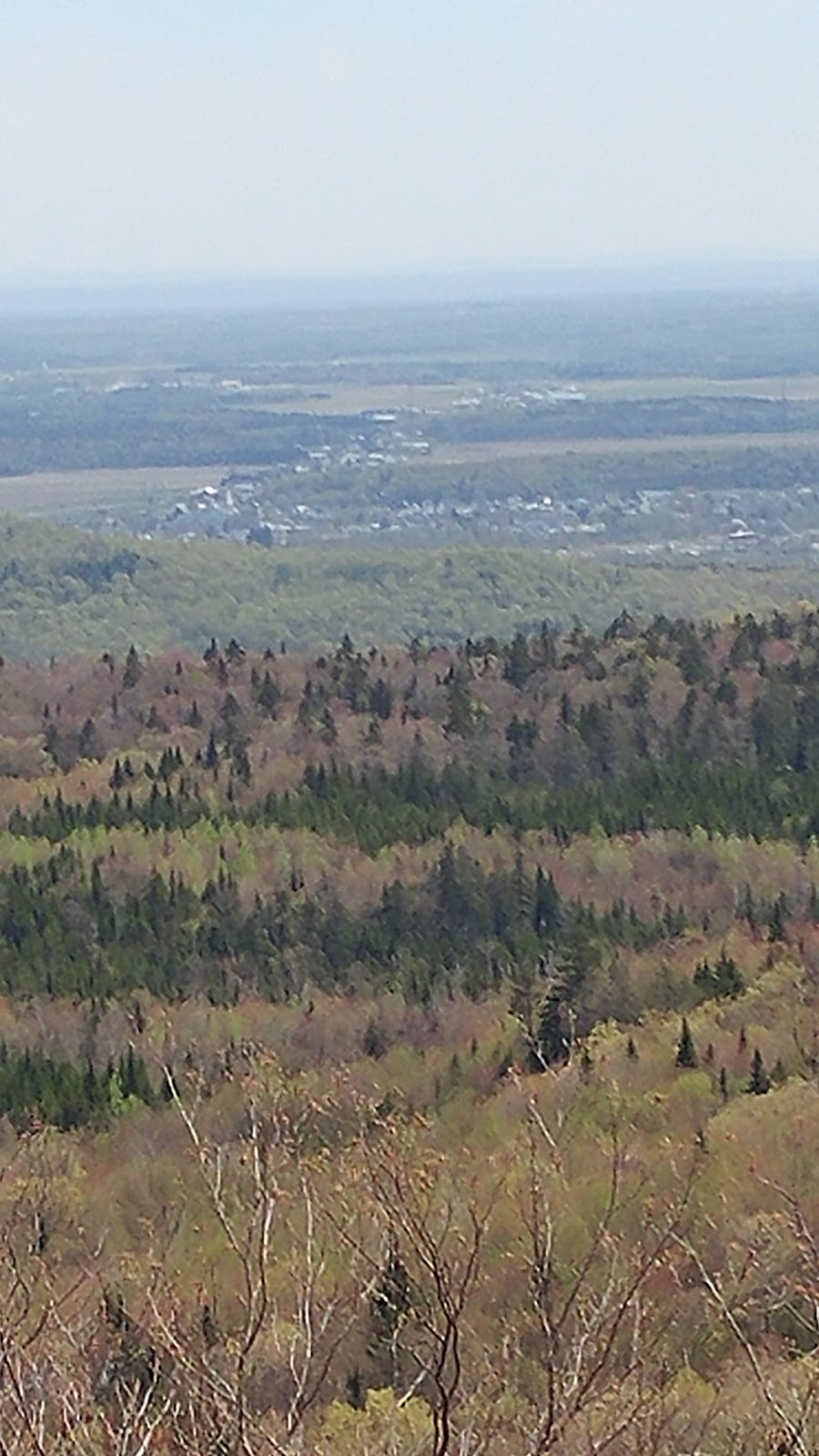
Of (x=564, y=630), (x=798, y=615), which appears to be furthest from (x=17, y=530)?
(x=798, y=615)

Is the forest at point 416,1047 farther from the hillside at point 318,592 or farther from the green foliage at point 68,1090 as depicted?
the hillside at point 318,592

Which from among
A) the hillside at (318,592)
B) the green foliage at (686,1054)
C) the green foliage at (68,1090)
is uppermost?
the green foliage at (686,1054)

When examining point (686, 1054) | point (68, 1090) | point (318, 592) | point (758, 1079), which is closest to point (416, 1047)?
point (68, 1090)

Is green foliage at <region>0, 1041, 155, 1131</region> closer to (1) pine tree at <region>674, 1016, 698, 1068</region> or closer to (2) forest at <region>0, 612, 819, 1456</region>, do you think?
(2) forest at <region>0, 612, 819, 1456</region>

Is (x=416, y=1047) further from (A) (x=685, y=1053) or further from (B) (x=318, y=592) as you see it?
(B) (x=318, y=592)

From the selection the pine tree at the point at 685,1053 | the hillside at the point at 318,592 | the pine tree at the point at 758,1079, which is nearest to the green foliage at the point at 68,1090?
the pine tree at the point at 685,1053

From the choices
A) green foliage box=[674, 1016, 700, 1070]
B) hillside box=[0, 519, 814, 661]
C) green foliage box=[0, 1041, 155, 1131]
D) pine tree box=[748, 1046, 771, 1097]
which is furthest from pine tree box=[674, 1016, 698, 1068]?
hillside box=[0, 519, 814, 661]

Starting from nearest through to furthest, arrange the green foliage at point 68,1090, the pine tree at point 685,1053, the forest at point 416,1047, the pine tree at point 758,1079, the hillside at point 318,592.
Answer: the forest at point 416,1047
the pine tree at point 758,1079
the pine tree at point 685,1053
the green foliage at point 68,1090
the hillside at point 318,592

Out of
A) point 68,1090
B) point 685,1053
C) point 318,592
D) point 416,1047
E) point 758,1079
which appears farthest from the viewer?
point 318,592
